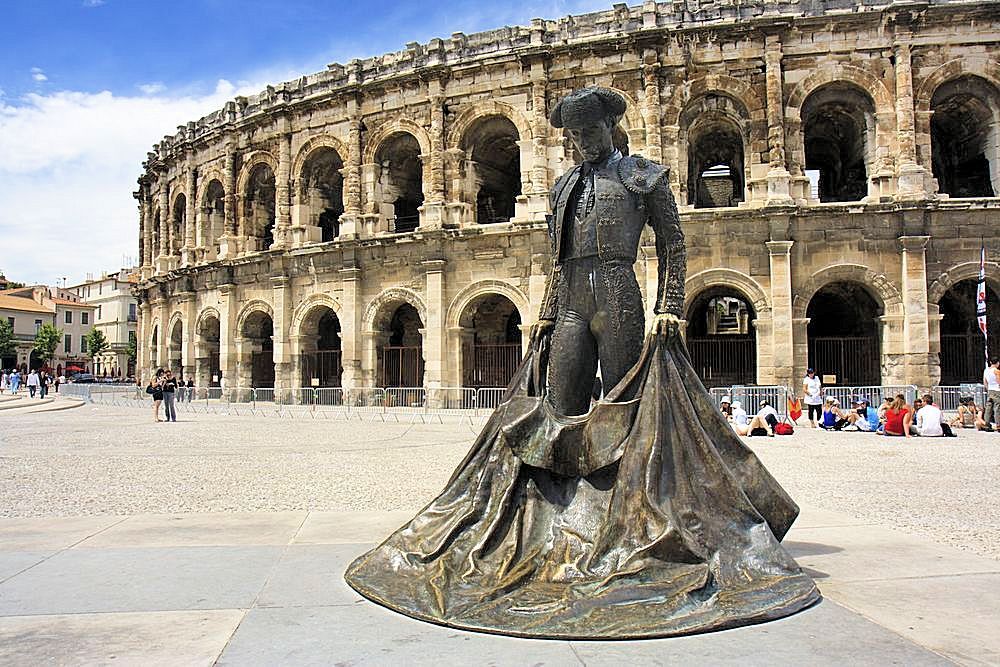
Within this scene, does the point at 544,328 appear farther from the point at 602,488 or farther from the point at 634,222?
the point at 602,488

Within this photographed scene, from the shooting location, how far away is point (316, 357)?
23.9m

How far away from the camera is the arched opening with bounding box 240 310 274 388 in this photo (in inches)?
988

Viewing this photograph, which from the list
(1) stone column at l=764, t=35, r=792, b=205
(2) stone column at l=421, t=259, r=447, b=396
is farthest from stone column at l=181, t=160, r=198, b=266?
(1) stone column at l=764, t=35, r=792, b=205

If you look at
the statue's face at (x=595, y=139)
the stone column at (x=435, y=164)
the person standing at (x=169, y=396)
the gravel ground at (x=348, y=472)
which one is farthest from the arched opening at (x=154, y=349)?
the statue's face at (x=595, y=139)

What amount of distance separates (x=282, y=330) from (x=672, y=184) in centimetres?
1283

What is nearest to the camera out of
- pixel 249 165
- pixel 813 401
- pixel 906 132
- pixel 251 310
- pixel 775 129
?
pixel 813 401

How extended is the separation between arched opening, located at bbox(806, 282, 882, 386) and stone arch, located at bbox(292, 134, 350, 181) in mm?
14435

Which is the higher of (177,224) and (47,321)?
(177,224)

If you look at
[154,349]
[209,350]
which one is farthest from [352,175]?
[154,349]

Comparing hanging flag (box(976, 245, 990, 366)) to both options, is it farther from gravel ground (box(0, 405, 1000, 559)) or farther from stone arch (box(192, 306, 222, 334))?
stone arch (box(192, 306, 222, 334))

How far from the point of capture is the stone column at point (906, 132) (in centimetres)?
1759

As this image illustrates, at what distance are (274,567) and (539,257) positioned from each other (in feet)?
51.7

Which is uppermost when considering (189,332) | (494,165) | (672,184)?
(494,165)

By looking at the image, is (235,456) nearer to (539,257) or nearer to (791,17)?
(539,257)
